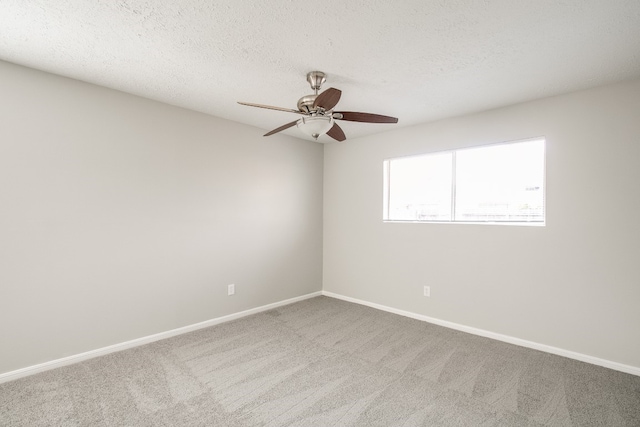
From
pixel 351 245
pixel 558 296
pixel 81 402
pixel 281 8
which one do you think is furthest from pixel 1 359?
pixel 558 296

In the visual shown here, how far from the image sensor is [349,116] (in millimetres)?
2311

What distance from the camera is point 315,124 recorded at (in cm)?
224

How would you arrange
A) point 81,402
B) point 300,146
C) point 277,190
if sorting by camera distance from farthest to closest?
1. point 300,146
2. point 277,190
3. point 81,402

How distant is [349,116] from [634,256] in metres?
2.57

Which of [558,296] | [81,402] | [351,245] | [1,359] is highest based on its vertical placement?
[351,245]

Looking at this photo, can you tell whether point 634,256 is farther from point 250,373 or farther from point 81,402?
point 81,402

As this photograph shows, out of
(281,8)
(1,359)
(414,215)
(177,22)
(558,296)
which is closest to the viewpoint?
(281,8)

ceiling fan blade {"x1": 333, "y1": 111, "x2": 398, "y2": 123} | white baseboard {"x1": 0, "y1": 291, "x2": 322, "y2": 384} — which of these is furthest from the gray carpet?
ceiling fan blade {"x1": 333, "y1": 111, "x2": 398, "y2": 123}

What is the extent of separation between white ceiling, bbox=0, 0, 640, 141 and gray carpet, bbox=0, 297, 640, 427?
7.85 ft

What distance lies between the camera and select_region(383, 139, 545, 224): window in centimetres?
300

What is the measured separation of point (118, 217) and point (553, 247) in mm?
4054

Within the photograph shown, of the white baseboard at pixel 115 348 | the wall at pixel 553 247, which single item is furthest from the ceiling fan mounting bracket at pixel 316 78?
the white baseboard at pixel 115 348

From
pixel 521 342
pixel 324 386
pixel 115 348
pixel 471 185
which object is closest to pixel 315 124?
pixel 324 386

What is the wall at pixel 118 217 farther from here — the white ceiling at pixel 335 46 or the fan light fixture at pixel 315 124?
the fan light fixture at pixel 315 124
